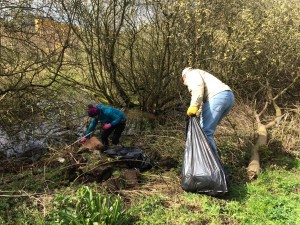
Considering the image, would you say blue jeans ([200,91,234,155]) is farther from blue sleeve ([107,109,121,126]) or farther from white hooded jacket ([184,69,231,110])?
blue sleeve ([107,109,121,126])

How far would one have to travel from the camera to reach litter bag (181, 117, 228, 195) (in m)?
3.82

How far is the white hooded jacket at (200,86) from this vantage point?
4.23m

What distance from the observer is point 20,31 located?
5617 millimetres

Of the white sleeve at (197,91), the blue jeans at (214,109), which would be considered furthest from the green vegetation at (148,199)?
the white sleeve at (197,91)

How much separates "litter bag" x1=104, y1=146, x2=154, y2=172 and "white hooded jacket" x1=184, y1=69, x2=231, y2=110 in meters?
1.28

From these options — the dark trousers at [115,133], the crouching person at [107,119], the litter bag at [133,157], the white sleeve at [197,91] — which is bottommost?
the litter bag at [133,157]

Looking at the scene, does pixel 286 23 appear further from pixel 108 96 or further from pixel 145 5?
pixel 108 96

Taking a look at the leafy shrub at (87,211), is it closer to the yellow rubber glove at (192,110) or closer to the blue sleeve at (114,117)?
the yellow rubber glove at (192,110)

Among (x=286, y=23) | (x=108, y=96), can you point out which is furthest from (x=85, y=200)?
(x=286, y=23)

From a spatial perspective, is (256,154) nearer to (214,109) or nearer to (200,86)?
(214,109)

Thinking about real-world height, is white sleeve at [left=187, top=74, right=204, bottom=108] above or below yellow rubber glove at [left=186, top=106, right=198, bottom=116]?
above

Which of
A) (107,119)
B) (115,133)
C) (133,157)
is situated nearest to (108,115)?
(107,119)

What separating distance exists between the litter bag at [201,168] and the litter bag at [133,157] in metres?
0.95

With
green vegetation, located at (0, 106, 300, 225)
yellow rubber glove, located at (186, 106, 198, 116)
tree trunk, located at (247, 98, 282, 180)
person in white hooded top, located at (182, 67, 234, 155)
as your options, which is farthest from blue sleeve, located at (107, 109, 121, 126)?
tree trunk, located at (247, 98, 282, 180)
